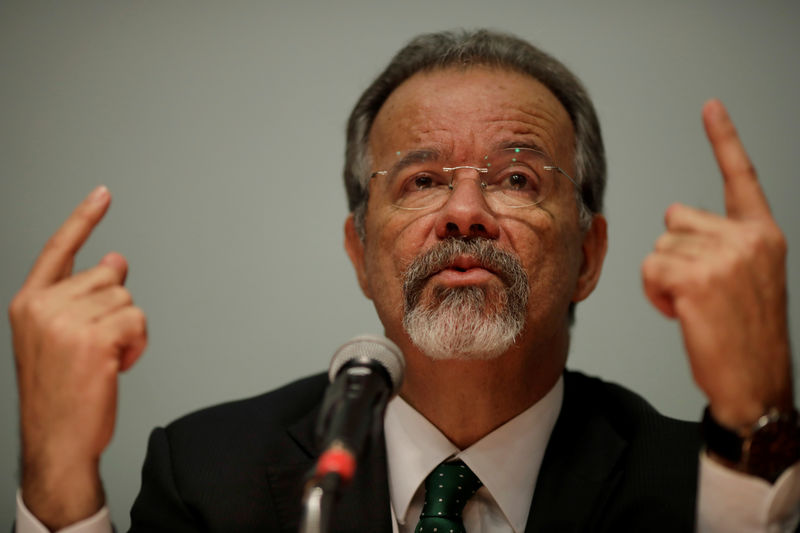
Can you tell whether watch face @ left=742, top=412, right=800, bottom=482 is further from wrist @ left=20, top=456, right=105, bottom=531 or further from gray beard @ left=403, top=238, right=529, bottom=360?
wrist @ left=20, top=456, right=105, bottom=531

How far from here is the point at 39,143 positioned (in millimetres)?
2805

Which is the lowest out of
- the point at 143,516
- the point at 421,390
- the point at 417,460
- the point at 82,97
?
the point at 143,516

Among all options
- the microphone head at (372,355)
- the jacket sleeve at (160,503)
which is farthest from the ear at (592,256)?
the jacket sleeve at (160,503)

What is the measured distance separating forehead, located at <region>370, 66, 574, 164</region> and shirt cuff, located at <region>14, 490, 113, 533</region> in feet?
4.19

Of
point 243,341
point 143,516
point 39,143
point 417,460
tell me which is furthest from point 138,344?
point 39,143

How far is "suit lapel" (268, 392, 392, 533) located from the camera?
2020 mm

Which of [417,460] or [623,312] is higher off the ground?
[623,312]

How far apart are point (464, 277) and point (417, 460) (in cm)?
58

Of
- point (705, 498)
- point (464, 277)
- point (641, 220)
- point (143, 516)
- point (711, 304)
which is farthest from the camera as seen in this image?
point (641, 220)

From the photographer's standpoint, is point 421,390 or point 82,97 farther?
point 82,97

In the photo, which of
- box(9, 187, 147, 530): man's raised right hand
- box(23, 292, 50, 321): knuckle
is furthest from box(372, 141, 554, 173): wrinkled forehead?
box(23, 292, 50, 321): knuckle

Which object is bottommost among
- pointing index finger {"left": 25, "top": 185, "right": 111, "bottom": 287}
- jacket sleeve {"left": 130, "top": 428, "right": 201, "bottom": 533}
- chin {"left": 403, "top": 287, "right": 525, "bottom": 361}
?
jacket sleeve {"left": 130, "top": 428, "right": 201, "bottom": 533}

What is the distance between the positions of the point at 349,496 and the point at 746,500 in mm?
1039

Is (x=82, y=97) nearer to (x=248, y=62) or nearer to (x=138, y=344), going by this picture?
(x=248, y=62)
